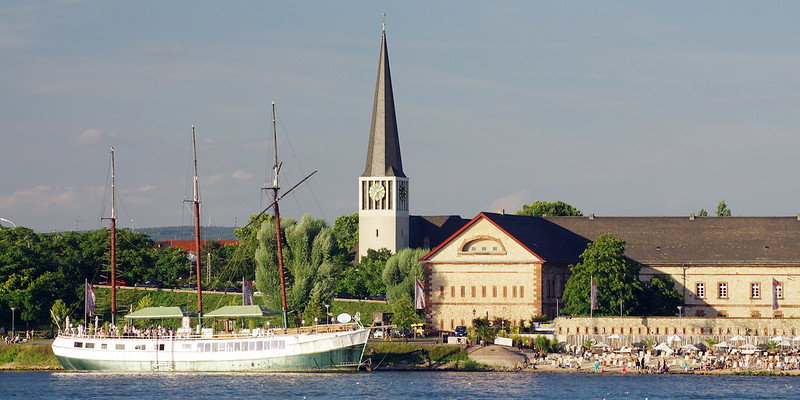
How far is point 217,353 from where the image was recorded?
88625 mm

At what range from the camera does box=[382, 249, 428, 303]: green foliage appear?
115 metres

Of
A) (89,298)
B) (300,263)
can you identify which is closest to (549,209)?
(300,263)

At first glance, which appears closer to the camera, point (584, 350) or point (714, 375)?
point (714, 375)

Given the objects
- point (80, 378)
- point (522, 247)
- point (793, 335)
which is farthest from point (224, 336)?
point (793, 335)

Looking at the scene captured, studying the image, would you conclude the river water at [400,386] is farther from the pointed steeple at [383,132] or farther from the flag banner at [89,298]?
the pointed steeple at [383,132]

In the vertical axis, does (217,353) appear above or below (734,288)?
below

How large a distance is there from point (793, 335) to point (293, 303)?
116 feet

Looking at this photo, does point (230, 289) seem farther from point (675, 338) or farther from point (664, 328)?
point (675, 338)

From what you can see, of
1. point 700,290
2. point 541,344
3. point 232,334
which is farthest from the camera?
point 700,290

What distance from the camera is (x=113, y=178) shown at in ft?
326

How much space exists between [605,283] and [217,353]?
2601cm

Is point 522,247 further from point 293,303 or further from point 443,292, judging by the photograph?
point 293,303

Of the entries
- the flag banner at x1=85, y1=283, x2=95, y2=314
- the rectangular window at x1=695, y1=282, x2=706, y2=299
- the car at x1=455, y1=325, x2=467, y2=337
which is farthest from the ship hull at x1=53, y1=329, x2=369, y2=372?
the rectangular window at x1=695, y1=282, x2=706, y2=299

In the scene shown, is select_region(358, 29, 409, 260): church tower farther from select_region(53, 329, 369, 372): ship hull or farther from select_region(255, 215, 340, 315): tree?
select_region(53, 329, 369, 372): ship hull
